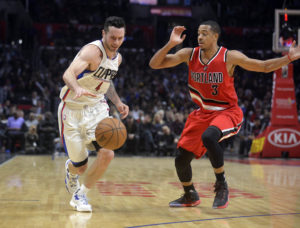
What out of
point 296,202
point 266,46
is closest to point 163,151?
point 296,202

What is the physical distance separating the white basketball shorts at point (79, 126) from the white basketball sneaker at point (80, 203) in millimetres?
345

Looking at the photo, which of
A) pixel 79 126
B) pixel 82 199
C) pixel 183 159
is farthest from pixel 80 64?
pixel 183 159

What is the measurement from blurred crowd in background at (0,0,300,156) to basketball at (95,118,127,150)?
833 cm

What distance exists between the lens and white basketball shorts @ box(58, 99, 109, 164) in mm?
4641

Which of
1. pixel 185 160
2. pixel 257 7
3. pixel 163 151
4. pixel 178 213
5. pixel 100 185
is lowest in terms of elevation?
pixel 163 151

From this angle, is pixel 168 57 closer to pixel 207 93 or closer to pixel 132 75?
pixel 207 93

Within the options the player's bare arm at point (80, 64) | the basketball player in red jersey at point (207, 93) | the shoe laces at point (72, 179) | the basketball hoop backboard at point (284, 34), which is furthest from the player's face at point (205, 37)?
the basketball hoop backboard at point (284, 34)

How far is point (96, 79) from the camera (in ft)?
15.2

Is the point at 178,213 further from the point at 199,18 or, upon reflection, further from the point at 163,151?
the point at 199,18

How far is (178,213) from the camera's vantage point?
14.6 feet

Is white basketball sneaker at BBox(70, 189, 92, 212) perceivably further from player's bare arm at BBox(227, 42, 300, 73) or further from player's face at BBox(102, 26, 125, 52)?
player's bare arm at BBox(227, 42, 300, 73)

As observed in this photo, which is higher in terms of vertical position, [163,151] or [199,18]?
[199,18]

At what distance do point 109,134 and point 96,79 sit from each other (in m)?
0.58

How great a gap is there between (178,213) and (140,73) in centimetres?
1792
